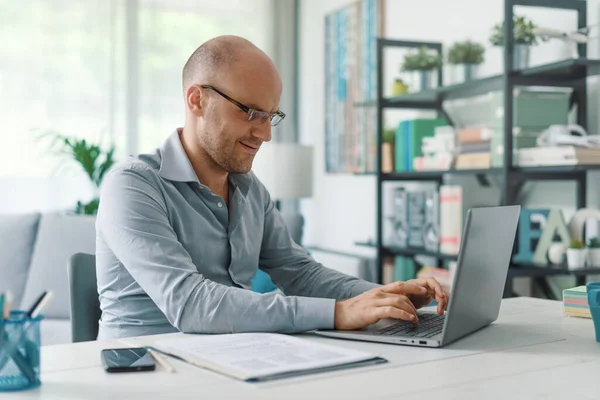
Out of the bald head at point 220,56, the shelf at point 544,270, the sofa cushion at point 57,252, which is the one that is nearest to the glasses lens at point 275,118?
the bald head at point 220,56

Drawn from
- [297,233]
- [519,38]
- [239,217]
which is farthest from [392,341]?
[297,233]

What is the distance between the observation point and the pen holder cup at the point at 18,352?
3.01 feet

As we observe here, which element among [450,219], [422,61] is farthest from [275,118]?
[422,61]

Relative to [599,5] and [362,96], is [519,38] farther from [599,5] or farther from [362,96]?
[362,96]

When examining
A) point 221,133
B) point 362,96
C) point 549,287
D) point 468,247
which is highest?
point 362,96

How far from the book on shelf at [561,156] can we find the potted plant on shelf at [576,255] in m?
0.30

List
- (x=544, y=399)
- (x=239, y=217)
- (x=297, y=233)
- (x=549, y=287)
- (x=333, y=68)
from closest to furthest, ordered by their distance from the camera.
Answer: (x=544, y=399) → (x=239, y=217) → (x=549, y=287) → (x=297, y=233) → (x=333, y=68)

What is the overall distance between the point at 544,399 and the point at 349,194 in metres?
3.51

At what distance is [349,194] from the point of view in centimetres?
441

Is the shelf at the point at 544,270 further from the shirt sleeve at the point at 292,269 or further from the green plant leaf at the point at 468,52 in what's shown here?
the shirt sleeve at the point at 292,269

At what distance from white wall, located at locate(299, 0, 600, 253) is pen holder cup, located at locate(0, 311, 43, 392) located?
2.32m

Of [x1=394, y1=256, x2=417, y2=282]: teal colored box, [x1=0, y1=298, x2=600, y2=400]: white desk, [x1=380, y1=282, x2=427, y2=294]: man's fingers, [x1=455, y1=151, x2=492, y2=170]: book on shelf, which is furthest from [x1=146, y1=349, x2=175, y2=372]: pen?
[x1=394, y1=256, x2=417, y2=282]: teal colored box

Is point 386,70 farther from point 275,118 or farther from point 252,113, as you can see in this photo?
point 252,113

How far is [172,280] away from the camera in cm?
135
